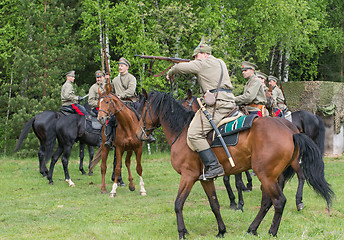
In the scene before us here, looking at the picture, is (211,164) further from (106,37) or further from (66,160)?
(106,37)

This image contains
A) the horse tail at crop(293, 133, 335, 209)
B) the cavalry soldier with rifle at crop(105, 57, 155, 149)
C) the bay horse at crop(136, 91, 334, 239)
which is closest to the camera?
the bay horse at crop(136, 91, 334, 239)

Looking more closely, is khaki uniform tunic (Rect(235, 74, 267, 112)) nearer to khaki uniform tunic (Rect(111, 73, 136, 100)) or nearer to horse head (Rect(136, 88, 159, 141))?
horse head (Rect(136, 88, 159, 141))

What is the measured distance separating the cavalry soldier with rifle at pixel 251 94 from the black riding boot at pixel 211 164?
8.78 feet

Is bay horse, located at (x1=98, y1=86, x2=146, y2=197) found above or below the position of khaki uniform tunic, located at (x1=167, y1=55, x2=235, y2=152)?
below

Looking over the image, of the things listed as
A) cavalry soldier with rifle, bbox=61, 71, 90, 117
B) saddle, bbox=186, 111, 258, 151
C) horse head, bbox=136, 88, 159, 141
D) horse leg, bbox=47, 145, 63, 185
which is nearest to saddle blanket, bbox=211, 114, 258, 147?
saddle, bbox=186, 111, 258, 151

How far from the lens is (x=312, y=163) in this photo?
268 inches

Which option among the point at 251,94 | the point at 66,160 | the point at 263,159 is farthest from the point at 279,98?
the point at 263,159

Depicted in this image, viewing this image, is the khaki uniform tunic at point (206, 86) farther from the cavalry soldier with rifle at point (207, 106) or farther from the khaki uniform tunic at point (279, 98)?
the khaki uniform tunic at point (279, 98)

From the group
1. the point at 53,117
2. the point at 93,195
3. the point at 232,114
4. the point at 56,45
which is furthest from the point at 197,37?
the point at 232,114

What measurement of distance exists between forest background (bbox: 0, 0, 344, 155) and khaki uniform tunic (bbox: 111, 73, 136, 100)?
6.94m

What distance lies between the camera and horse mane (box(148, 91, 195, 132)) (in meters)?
7.55

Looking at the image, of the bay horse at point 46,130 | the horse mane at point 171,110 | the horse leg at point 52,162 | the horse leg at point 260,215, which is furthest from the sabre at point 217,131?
the bay horse at point 46,130

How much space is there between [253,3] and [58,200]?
57.9 ft

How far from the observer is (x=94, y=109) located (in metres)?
14.3
